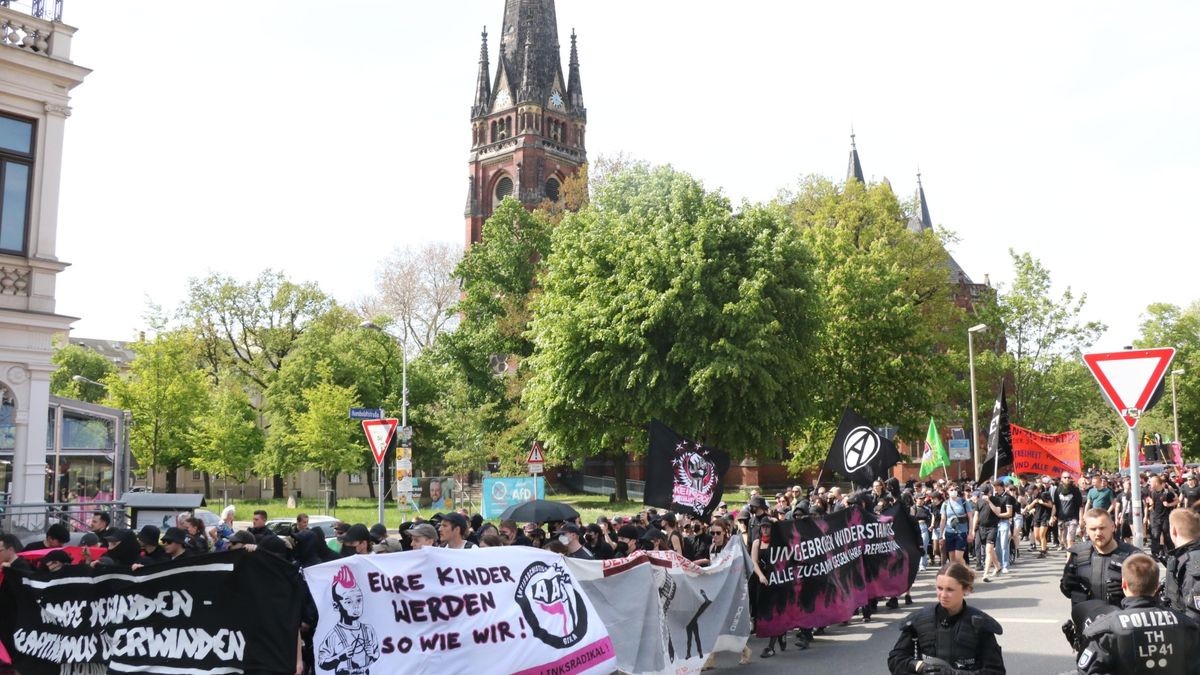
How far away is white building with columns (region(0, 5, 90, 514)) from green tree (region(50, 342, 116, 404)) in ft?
238

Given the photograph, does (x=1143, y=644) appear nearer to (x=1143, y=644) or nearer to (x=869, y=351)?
(x=1143, y=644)

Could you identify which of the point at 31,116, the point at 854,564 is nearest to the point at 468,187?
the point at 31,116

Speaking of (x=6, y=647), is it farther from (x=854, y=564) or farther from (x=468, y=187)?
(x=468, y=187)

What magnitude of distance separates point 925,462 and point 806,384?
7.94 meters

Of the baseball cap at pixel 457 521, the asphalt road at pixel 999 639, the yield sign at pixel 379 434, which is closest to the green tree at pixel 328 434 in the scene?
the yield sign at pixel 379 434

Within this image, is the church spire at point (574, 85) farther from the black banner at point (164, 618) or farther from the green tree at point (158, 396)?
the black banner at point (164, 618)

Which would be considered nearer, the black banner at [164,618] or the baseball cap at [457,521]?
the black banner at [164,618]

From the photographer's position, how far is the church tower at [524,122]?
80125 millimetres

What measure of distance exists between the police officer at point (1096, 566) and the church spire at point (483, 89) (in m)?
79.8

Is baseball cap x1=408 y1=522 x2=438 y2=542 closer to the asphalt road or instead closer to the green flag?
the asphalt road

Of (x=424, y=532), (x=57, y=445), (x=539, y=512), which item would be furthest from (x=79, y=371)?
(x=424, y=532)

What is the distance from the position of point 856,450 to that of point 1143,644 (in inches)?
550

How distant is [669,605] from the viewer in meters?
10.4

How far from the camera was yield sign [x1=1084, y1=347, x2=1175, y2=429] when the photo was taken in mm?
8273
